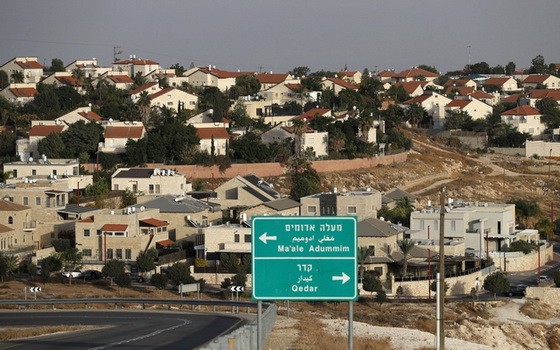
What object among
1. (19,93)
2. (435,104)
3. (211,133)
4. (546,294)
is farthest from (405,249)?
(435,104)

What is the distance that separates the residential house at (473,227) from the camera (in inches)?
2420

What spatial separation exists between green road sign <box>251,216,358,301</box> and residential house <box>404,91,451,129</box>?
300 feet

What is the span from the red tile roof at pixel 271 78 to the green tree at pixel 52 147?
121 feet

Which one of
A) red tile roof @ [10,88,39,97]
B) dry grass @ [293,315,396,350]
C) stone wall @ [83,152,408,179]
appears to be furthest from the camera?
red tile roof @ [10,88,39,97]

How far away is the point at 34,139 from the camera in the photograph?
82.5 m

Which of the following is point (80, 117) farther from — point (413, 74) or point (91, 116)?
point (413, 74)

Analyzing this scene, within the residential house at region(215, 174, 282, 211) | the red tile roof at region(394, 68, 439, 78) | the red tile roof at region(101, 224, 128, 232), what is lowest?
the red tile roof at region(101, 224, 128, 232)

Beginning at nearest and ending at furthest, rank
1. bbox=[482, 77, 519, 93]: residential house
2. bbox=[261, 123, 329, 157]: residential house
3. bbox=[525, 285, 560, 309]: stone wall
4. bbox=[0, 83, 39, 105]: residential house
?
Answer: bbox=[525, 285, 560, 309]: stone wall, bbox=[261, 123, 329, 157]: residential house, bbox=[0, 83, 39, 105]: residential house, bbox=[482, 77, 519, 93]: residential house

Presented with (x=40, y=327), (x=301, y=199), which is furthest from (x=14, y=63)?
(x=40, y=327)

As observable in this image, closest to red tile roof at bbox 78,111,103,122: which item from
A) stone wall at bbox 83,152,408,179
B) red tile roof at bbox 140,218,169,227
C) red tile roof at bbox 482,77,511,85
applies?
stone wall at bbox 83,152,408,179

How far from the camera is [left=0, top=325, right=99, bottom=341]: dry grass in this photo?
101 feet

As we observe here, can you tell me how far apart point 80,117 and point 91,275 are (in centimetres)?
3636

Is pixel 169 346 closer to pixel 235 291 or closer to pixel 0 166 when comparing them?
pixel 235 291

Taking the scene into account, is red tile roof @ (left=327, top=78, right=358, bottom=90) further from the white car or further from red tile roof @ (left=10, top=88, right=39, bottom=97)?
the white car
